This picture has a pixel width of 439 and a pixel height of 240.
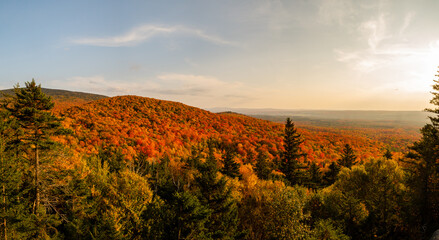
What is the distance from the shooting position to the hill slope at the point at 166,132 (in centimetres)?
6131

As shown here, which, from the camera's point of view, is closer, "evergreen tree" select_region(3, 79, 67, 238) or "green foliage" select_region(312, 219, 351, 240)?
"evergreen tree" select_region(3, 79, 67, 238)

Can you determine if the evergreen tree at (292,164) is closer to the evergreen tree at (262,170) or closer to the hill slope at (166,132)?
the evergreen tree at (262,170)

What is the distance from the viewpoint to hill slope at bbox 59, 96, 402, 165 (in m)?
61.3

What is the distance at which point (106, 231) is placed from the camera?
18438mm

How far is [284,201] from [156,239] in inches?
558

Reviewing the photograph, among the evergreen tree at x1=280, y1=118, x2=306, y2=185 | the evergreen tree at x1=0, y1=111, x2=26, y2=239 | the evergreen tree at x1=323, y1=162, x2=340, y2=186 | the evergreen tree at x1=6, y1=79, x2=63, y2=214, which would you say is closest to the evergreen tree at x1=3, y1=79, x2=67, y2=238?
the evergreen tree at x1=6, y1=79, x2=63, y2=214

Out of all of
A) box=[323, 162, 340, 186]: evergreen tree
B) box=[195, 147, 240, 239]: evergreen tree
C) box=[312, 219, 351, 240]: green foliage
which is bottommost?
box=[323, 162, 340, 186]: evergreen tree

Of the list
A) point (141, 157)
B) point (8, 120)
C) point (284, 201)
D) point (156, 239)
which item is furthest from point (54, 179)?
point (141, 157)

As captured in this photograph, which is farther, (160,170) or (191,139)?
(191,139)

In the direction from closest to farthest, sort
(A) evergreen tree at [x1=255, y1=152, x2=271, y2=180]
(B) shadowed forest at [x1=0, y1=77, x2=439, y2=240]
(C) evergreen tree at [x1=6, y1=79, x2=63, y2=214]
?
(C) evergreen tree at [x1=6, y1=79, x2=63, y2=214] → (B) shadowed forest at [x1=0, y1=77, x2=439, y2=240] → (A) evergreen tree at [x1=255, y1=152, x2=271, y2=180]

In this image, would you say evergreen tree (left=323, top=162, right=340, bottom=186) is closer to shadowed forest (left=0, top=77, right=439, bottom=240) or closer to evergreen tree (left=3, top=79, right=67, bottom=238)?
shadowed forest (left=0, top=77, right=439, bottom=240)

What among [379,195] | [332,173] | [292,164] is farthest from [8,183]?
[332,173]

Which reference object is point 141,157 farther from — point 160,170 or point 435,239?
point 435,239

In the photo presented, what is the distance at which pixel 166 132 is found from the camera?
77.8 meters
